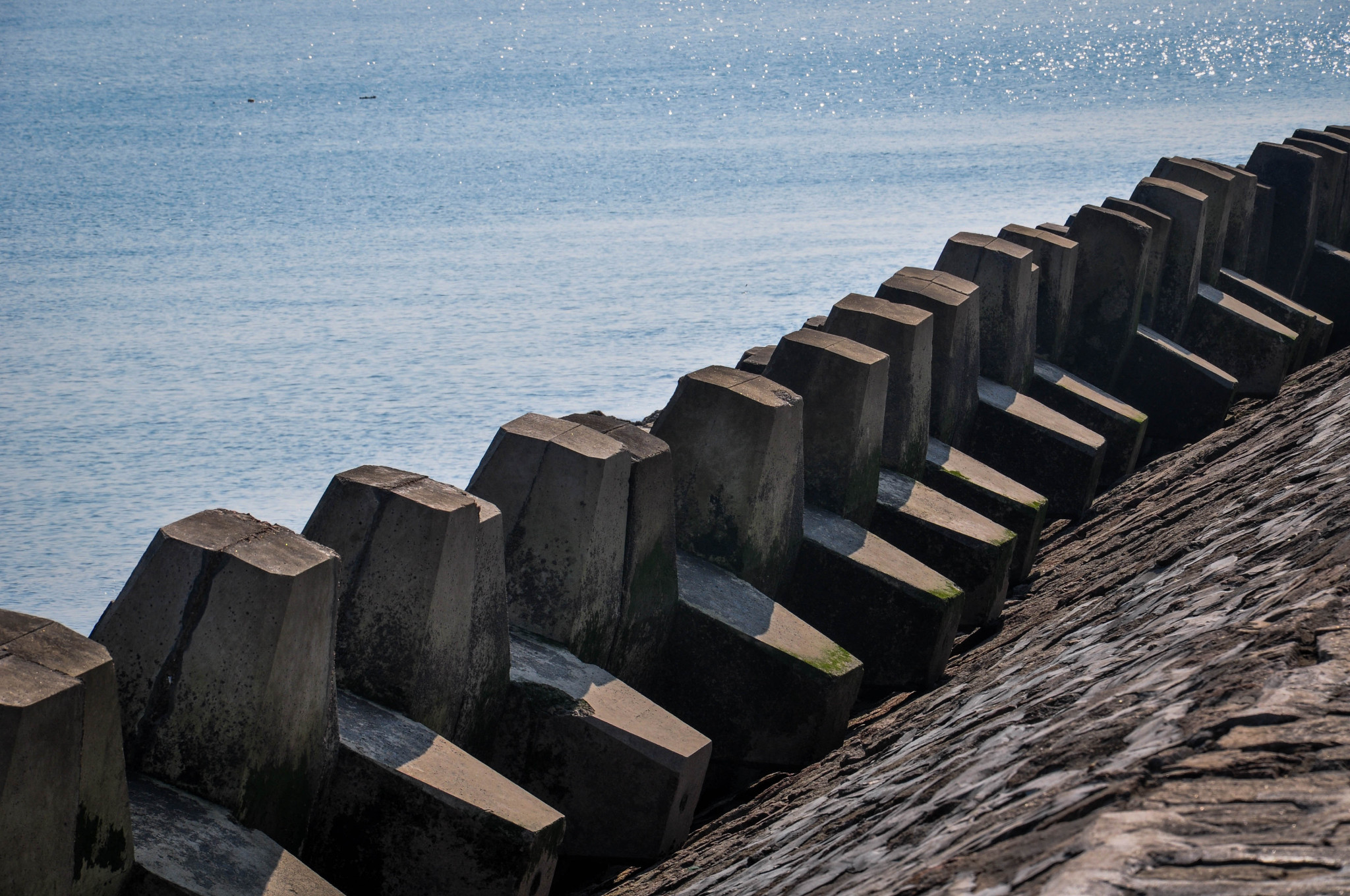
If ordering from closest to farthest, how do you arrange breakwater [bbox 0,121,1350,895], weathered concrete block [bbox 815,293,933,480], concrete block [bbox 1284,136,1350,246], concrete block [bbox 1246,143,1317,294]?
breakwater [bbox 0,121,1350,895], weathered concrete block [bbox 815,293,933,480], concrete block [bbox 1246,143,1317,294], concrete block [bbox 1284,136,1350,246]

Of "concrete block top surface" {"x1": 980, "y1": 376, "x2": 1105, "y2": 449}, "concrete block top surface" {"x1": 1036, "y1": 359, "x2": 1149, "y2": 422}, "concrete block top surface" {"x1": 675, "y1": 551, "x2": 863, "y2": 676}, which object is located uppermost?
"concrete block top surface" {"x1": 1036, "y1": 359, "x2": 1149, "y2": 422}

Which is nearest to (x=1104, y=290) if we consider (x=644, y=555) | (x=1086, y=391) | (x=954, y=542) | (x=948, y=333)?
(x=1086, y=391)

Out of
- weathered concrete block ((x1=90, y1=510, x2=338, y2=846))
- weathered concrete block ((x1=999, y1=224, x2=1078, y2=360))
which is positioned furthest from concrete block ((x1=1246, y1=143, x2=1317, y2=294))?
weathered concrete block ((x1=90, y1=510, x2=338, y2=846))

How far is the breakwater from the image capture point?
238 centimetres

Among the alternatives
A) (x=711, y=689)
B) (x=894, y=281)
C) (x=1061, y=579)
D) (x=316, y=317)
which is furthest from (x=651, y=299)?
(x=711, y=689)

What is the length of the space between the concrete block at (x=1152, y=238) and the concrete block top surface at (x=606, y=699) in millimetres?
4323

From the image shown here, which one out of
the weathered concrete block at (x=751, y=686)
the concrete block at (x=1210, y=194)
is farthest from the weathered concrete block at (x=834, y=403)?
the concrete block at (x=1210, y=194)

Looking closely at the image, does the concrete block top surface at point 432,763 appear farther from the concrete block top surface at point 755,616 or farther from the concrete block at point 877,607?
the concrete block at point 877,607

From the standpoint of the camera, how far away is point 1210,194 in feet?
24.4

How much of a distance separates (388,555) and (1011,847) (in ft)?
5.11

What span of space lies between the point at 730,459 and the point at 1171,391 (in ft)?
12.1

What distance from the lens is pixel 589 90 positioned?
18141 mm

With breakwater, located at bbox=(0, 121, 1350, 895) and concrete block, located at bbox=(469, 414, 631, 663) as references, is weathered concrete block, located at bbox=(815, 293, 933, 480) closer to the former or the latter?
breakwater, located at bbox=(0, 121, 1350, 895)

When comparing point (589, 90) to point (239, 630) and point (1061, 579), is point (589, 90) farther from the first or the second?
point (239, 630)
